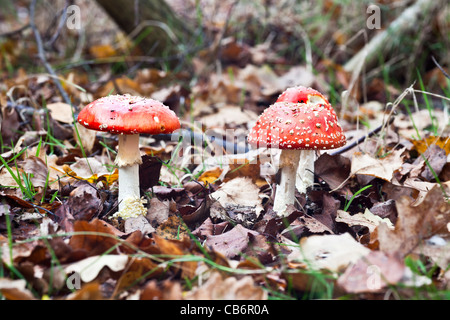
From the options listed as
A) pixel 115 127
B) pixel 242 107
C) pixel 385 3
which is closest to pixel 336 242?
pixel 115 127

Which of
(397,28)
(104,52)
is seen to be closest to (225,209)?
(397,28)

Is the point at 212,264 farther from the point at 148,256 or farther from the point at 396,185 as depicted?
the point at 396,185

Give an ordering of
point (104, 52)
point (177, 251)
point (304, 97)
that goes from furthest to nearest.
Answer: point (104, 52), point (304, 97), point (177, 251)

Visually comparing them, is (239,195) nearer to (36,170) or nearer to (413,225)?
(413,225)

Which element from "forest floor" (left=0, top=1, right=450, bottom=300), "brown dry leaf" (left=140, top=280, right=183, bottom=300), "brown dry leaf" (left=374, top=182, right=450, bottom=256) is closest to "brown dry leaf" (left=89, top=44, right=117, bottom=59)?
"forest floor" (left=0, top=1, right=450, bottom=300)

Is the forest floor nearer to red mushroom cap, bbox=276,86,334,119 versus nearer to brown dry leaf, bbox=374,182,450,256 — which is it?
brown dry leaf, bbox=374,182,450,256
